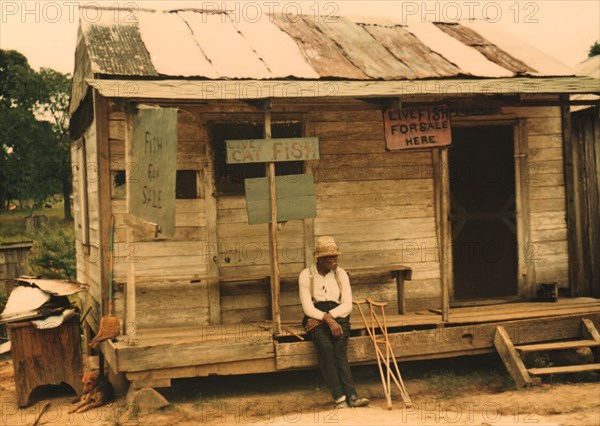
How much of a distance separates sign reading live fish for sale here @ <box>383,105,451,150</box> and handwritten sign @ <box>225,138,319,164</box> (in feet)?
3.92

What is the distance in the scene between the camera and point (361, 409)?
7.12m

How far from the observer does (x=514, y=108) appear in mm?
9625

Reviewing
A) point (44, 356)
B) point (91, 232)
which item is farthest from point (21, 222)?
point (44, 356)

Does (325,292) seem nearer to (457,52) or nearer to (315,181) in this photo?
(315,181)

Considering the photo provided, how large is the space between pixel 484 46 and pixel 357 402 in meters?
5.59

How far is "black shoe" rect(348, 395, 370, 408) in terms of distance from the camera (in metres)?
7.19

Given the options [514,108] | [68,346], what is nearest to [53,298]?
[68,346]

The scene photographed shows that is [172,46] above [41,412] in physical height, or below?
above

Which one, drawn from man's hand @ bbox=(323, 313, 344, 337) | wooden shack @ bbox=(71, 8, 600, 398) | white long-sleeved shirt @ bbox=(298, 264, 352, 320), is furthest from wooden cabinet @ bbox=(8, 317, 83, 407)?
man's hand @ bbox=(323, 313, 344, 337)

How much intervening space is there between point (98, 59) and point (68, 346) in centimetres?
346


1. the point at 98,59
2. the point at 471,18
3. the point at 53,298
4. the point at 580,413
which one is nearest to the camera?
the point at 580,413

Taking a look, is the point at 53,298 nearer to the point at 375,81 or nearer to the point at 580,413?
the point at 375,81

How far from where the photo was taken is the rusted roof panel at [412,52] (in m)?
8.76

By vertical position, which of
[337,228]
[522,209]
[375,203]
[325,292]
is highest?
[375,203]
